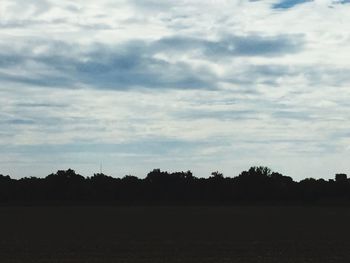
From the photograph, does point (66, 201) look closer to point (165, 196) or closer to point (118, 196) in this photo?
point (118, 196)

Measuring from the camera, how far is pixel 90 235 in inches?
2104

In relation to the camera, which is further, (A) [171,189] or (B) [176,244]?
(A) [171,189]

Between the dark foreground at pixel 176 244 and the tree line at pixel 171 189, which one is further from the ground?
the tree line at pixel 171 189

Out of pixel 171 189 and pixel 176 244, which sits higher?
pixel 171 189

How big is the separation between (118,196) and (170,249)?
398ft

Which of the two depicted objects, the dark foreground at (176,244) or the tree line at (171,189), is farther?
the tree line at (171,189)

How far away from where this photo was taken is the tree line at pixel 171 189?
153m

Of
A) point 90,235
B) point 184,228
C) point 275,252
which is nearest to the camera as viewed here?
point 275,252

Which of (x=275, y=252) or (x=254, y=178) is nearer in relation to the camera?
(x=275, y=252)

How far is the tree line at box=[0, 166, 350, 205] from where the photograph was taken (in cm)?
15300

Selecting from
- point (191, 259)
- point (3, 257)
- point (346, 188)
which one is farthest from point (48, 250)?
point (346, 188)

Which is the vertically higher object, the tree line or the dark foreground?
the tree line

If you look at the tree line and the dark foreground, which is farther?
the tree line

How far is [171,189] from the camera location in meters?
170
